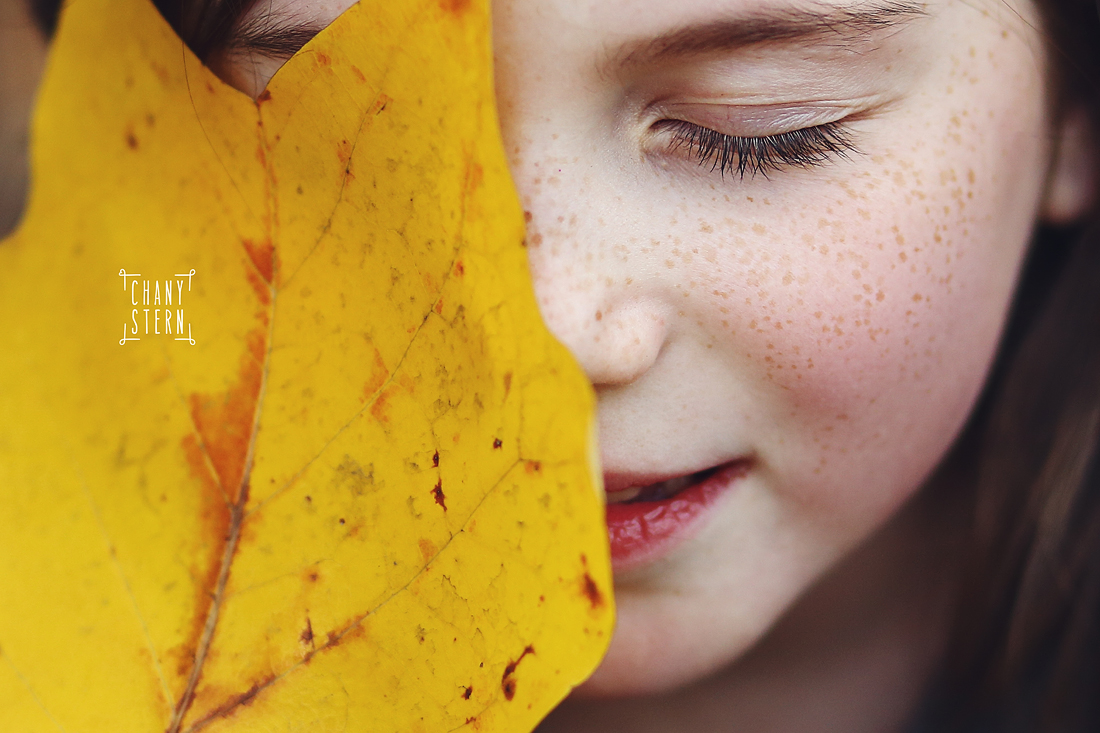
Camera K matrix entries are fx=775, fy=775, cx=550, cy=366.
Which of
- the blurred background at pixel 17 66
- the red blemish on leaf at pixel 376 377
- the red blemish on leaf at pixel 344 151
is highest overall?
the blurred background at pixel 17 66

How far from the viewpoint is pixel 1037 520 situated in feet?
2.89

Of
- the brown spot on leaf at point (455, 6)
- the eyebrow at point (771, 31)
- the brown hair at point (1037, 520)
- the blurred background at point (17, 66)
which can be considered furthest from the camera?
the brown hair at point (1037, 520)

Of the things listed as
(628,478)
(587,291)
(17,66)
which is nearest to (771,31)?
(587,291)

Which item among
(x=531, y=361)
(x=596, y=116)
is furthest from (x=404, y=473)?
(x=596, y=116)

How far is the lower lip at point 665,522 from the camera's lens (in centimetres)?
56

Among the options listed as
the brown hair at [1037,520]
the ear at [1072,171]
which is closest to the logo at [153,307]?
the ear at [1072,171]

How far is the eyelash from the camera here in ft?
1.52

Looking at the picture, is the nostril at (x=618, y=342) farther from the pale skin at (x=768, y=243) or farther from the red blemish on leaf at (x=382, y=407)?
the red blemish on leaf at (x=382, y=407)

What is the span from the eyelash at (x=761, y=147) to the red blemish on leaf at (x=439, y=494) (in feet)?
0.90

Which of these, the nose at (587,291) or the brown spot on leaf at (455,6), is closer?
the brown spot on leaf at (455,6)

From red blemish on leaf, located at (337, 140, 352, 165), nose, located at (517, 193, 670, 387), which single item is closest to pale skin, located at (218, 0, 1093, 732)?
nose, located at (517, 193, 670, 387)

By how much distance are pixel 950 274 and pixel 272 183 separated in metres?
0.45

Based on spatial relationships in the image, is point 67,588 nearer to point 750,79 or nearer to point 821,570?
point 750,79

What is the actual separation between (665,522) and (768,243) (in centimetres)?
21
